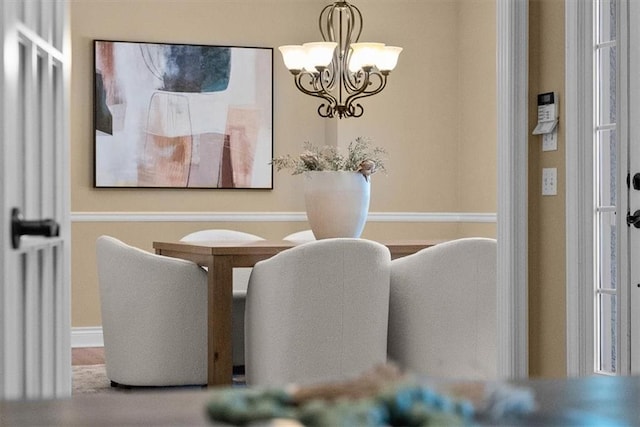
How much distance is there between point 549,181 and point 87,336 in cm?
413

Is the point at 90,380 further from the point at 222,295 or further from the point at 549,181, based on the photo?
the point at 549,181

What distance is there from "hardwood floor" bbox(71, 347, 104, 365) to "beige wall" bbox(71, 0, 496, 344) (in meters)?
0.21

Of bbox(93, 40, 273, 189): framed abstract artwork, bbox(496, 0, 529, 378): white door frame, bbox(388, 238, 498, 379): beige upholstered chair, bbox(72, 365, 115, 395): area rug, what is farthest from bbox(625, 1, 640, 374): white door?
bbox(93, 40, 273, 189): framed abstract artwork

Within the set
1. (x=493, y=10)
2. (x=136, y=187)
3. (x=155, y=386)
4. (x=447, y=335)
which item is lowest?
(x=155, y=386)

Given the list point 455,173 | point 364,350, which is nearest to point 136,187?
point 455,173

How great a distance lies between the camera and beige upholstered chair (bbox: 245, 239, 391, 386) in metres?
4.10

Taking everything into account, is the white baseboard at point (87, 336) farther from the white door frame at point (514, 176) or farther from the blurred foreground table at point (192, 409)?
the blurred foreground table at point (192, 409)

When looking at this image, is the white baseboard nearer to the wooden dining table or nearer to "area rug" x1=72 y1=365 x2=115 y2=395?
"area rug" x1=72 y1=365 x2=115 y2=395

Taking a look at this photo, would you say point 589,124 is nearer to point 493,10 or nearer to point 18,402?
point 18,402

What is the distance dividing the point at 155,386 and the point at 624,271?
8.88 feet

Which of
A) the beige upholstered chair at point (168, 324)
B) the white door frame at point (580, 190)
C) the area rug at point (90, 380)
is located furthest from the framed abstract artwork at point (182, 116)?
the white door frame at point (580, 190)

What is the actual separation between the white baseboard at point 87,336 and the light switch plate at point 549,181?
4040 mm

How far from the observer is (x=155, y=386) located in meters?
5.06

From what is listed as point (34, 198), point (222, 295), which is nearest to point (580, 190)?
point (222, 295)
